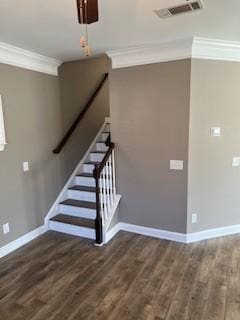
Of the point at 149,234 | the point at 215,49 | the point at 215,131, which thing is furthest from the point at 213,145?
the point at 149,234

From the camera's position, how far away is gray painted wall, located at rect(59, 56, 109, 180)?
4.17 m

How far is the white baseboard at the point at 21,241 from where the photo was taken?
3.08 m

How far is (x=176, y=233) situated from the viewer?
336cm

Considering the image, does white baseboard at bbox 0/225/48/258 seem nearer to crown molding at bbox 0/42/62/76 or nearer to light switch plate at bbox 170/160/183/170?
light switch plate at bbox 170/160/183/170

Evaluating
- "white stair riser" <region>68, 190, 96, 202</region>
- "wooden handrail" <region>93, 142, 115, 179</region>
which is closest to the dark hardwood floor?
"white stair riser" <region>68, 190, 96, 202</region>

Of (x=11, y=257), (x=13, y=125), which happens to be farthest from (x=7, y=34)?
(x=11, y=257)

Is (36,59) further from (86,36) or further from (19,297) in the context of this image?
(19,297)

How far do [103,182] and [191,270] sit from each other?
5.16ft

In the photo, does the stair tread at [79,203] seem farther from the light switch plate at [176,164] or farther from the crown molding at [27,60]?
the crown molding at [27,60]

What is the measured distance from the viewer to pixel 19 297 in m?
2.34

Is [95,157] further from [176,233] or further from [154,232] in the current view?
[176,233]

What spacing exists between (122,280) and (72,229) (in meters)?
1.30

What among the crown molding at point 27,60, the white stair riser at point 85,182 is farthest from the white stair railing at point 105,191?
the crown molding at point 27,60

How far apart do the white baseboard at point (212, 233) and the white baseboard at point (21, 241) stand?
2182 millimetres
